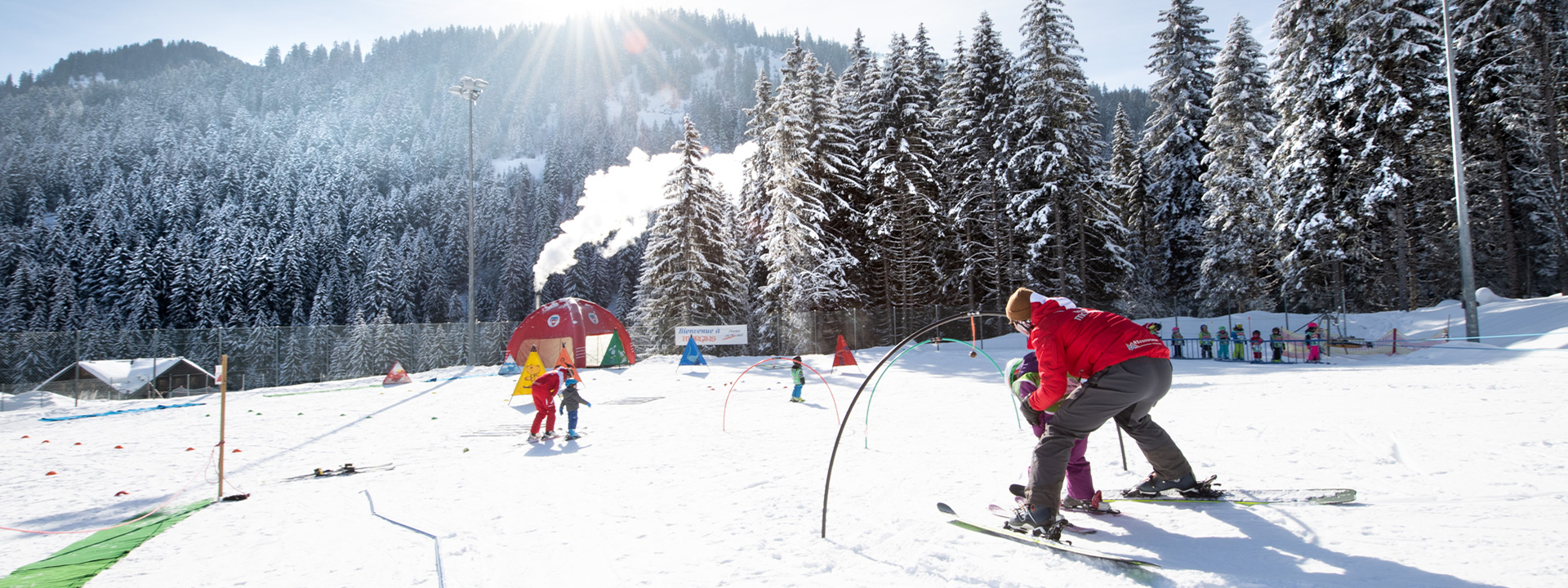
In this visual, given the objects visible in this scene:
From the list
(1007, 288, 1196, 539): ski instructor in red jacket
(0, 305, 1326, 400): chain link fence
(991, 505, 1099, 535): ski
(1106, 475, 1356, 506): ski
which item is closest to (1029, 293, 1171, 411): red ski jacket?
(1007, 288, 1196, 539): ski instructor in red jacket

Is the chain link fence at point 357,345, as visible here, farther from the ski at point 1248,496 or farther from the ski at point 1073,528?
the ski at point 1073,528

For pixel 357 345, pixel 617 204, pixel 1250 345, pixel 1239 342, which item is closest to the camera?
pixel 1239 342

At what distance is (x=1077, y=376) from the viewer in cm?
437

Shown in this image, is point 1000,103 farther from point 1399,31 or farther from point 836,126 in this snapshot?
point 1399,31

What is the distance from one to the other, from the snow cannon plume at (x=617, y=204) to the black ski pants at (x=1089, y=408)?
1092 inches

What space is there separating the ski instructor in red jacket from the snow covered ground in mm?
388

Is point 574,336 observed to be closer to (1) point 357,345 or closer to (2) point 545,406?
(2) point 545,406

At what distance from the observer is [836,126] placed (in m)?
28.2

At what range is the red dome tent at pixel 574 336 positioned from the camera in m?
24.9

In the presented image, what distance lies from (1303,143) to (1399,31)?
13.4 ft

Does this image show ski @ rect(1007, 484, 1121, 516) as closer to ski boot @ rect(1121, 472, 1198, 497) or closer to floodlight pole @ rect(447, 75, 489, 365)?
ski boot @ rect(1121, 472, 1198, 497)

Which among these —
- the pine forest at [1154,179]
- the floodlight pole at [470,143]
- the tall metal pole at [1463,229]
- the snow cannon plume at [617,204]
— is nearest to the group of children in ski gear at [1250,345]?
the tall metal pole at [1463,229]

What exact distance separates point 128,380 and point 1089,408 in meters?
34.4

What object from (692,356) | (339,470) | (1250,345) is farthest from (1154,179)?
(339,470)
